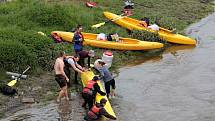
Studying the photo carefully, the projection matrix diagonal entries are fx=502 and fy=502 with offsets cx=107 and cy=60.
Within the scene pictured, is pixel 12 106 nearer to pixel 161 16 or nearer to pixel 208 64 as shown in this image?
pixel 208 64

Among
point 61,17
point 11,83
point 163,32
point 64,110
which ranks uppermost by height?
point 61,17

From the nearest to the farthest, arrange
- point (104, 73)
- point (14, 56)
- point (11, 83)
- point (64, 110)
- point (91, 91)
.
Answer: point (91, 91)
point (64, 110)
point (104, 73)
point (11, 83)
point (14, 56)

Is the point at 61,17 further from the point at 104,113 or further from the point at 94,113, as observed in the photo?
the point at 104,113

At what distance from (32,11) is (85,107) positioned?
31.7 ft

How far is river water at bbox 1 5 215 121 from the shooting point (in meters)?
16.0

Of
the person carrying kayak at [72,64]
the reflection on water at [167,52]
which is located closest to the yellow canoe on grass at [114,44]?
the reflection on water at [167,52]

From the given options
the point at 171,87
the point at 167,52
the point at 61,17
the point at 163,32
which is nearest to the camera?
the point at 171,87

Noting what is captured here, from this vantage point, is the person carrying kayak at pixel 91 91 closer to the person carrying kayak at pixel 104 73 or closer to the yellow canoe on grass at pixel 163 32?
the person carrying kayak at pixel 104 73

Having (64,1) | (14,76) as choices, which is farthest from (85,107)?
(64,1)

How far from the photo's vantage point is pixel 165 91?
1855 centimetres

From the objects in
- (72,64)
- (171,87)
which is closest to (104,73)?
(72,64)

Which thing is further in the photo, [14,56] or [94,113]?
[14,56]

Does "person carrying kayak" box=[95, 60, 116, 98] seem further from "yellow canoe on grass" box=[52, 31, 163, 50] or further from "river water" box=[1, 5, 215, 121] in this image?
"yellow canoe on grass" box=[52, 31, 163, 50]

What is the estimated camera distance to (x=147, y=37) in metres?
24.4
